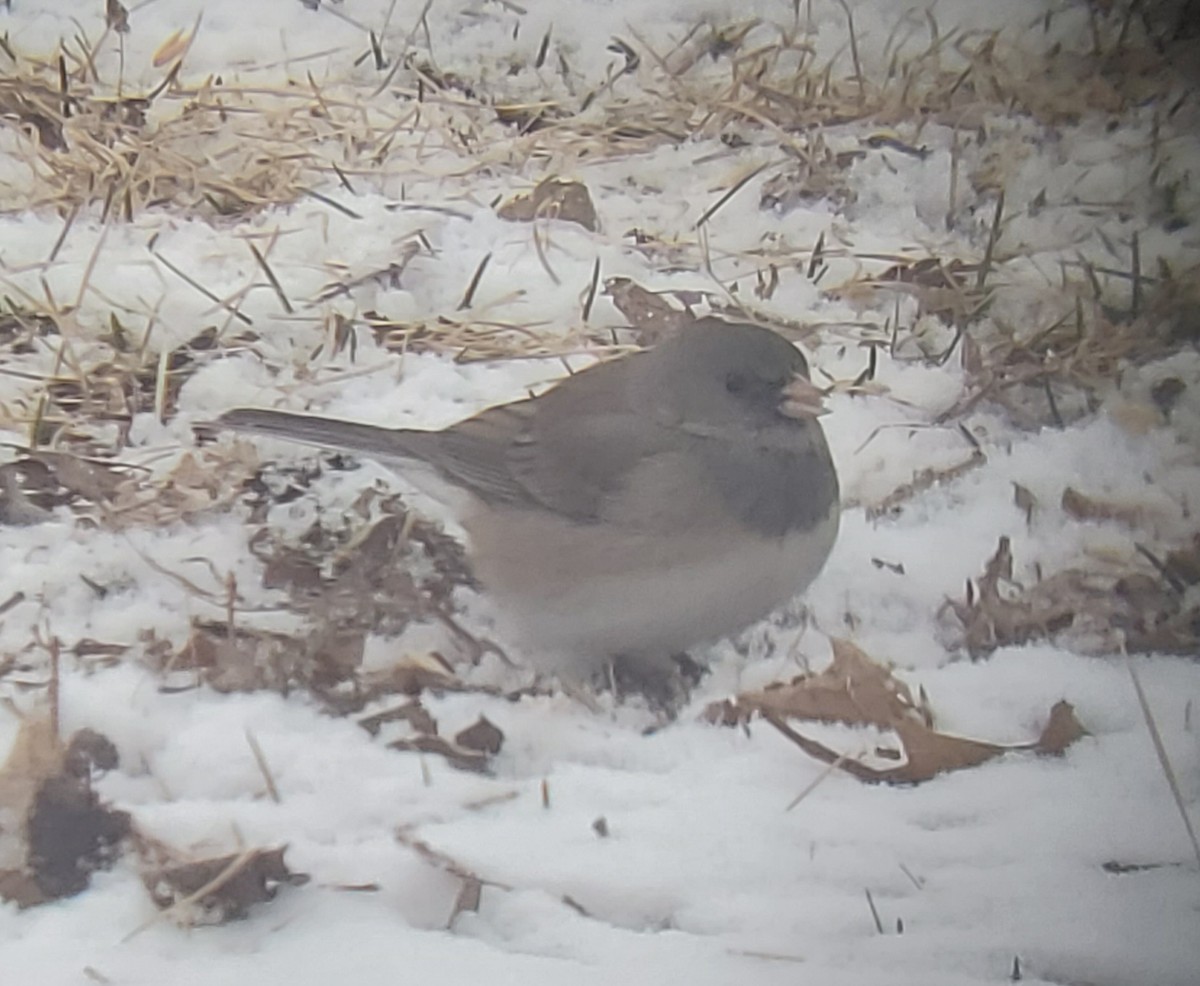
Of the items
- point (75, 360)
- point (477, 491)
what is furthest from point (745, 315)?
point (75, 360)

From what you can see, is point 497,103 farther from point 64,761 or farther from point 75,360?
point 64,761

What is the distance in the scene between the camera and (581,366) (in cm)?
100

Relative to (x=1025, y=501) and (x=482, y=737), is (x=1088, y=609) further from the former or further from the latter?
(x=482, y=737)

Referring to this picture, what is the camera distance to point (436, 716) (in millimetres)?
931

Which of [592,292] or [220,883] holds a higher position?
[592,292]

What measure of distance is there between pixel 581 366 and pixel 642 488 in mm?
96

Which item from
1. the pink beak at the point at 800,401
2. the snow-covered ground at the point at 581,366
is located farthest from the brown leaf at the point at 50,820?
the pink beak at the point at 800,401

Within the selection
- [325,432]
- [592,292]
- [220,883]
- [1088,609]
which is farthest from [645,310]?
[220,883]

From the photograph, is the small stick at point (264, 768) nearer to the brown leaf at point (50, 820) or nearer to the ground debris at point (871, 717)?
the brown leaf at point (50, 820)

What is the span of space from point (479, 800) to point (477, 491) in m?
0.20

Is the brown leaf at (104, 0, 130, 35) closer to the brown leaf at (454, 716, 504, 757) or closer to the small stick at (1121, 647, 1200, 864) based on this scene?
the brown leaf at (454, 716, 504, 757)

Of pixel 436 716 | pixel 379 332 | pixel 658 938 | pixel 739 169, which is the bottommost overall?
pixel 658 938

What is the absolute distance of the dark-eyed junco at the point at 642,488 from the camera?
0.95 metres

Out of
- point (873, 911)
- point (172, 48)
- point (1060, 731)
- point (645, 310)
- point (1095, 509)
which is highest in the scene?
point (172, 48)
